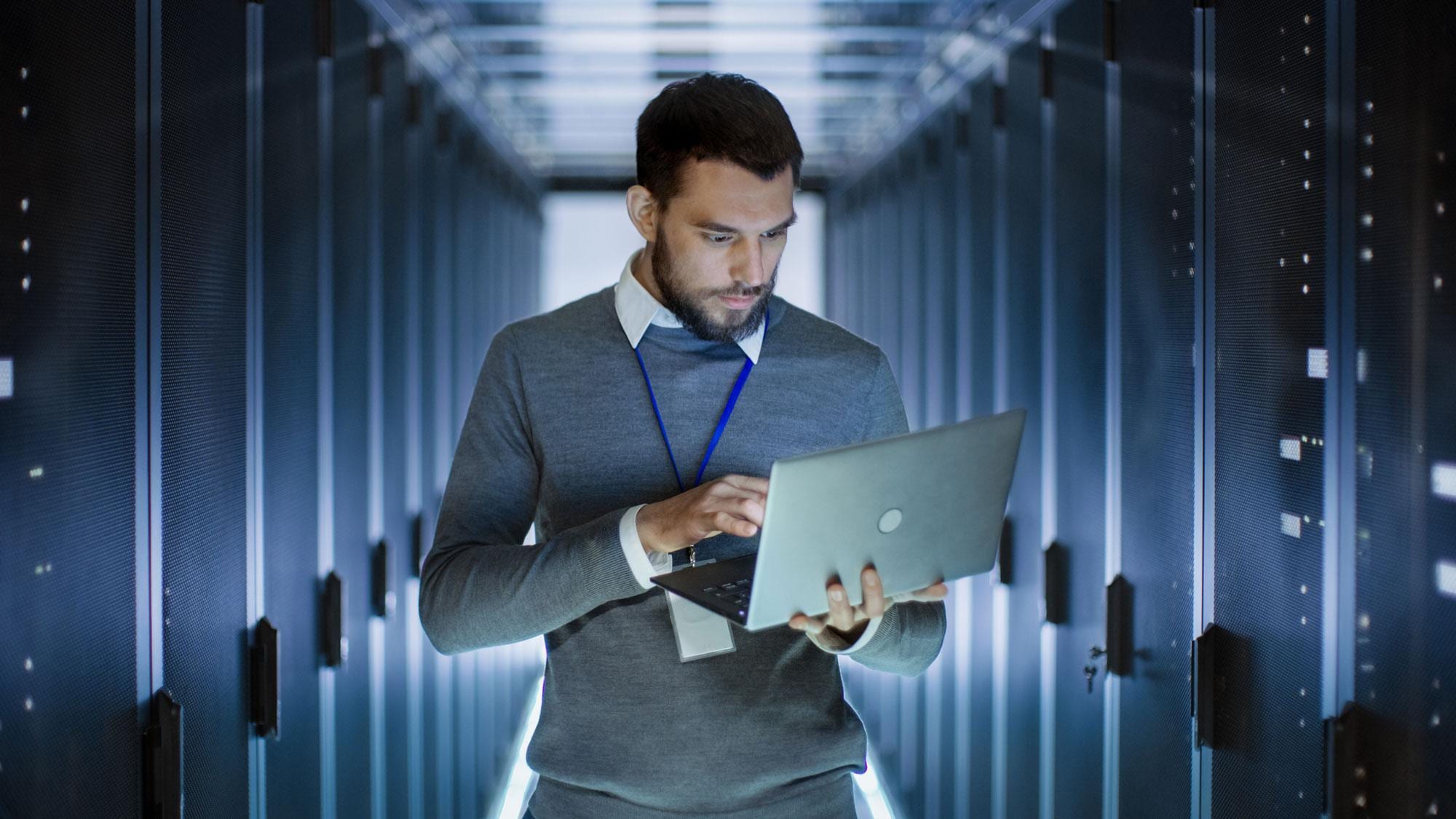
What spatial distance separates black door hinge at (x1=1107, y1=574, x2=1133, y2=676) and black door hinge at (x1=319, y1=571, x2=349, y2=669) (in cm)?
177

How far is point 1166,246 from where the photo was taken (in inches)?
85.0

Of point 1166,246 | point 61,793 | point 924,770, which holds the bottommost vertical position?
point 924,770

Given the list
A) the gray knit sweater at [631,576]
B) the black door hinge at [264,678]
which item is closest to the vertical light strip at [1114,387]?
the gray knit sweater at [631,576]

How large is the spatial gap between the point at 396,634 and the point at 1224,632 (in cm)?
244

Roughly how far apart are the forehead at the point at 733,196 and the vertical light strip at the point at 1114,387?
42.3 inches

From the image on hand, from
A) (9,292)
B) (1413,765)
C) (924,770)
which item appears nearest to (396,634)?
(924,770)

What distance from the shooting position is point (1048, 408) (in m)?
2.89

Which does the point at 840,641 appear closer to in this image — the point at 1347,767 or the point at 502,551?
the point at 502,551

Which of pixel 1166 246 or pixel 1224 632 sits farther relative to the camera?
pixel 1166 246

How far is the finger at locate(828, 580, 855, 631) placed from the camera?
130 centimetres

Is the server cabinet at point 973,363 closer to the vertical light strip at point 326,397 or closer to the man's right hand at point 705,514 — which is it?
the vertical light strip at point 326,397

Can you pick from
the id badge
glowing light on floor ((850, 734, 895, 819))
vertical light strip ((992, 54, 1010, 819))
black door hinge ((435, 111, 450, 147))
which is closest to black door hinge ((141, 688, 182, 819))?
the id badge

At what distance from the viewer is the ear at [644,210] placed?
5.64 ft

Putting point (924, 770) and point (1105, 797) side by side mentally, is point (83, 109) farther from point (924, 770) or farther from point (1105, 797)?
point (924, 770)
